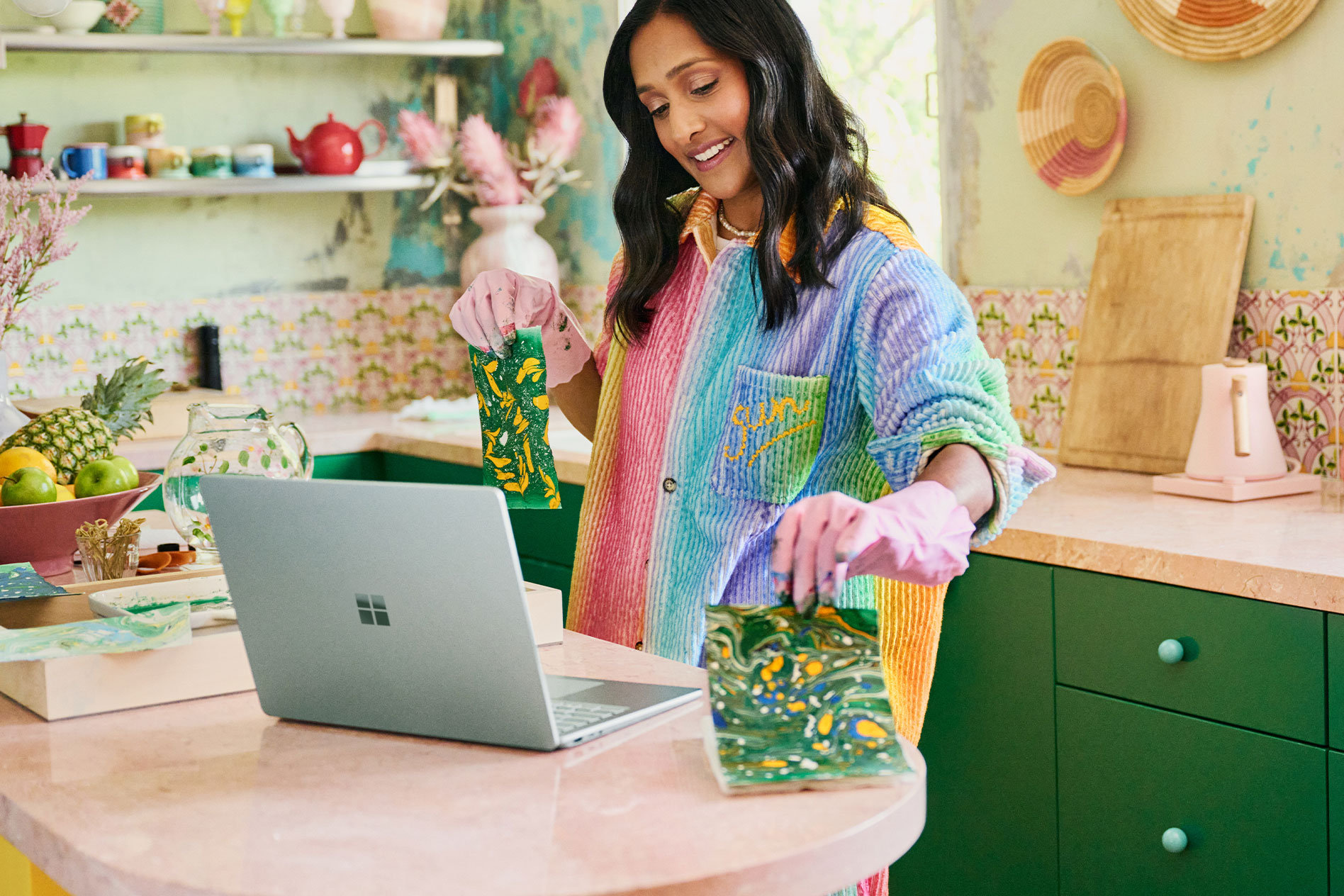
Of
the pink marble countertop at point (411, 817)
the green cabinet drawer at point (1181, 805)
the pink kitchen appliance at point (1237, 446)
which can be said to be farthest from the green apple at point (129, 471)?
the pink kitchen appliance at point (1237, 446)

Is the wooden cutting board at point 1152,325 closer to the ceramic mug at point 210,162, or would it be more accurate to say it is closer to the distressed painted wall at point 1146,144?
Result: the distressed painted wall at point 1146,144

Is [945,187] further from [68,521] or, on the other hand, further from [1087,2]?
[68,521]

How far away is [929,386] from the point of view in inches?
54.2

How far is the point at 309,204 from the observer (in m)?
4.27

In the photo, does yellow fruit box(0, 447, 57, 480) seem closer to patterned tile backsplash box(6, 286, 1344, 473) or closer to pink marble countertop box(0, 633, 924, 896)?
pink marble countertop box(0, 633, 924, 896)

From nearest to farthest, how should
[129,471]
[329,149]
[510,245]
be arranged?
[129,471], [329,149], [510,245]

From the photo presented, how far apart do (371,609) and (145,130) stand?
3.18 metres

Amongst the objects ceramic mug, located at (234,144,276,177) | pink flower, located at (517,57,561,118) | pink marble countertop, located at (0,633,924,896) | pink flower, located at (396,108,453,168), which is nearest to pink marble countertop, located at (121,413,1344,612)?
pink marble countertop, located at (0,633,924,896)

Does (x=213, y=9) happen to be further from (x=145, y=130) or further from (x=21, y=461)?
(x=21, y=461)

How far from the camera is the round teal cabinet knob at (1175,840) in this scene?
1.95 metres

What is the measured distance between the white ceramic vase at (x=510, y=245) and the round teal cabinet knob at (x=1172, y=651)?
2.47 m

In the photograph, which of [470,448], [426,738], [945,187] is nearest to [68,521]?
[426,738]

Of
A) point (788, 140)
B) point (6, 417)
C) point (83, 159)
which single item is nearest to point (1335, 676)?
point (788, 140)

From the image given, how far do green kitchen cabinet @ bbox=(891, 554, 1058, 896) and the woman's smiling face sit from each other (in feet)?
2.65
